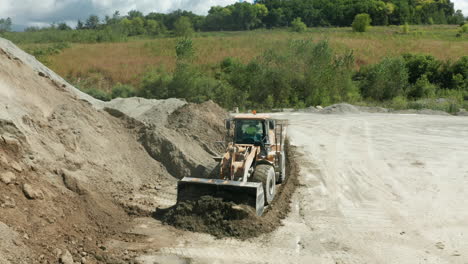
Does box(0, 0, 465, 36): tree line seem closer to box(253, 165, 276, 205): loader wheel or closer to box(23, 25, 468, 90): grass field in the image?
box(23, 25, 468, 90): grass field

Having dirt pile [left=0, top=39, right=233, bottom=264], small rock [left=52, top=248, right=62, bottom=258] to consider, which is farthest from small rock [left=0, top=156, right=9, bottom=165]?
small rock [left=52, top=248, right=62, bottom=258]

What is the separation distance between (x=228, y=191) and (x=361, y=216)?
3.46m

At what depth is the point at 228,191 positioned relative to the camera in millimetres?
9117

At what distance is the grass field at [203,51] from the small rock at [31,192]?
109ft

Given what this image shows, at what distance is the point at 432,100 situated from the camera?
35.7m

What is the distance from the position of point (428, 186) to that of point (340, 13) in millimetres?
94947

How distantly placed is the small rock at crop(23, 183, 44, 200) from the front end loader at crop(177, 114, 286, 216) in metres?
2.79

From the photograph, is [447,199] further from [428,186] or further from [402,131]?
[402,131]

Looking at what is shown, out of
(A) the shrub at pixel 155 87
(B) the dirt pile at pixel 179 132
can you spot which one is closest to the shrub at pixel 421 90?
(A) the shrub at pixel 155 87

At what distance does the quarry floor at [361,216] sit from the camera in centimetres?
798

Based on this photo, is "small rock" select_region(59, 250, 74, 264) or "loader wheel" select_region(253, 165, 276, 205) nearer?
"small rock" select_region(59, 250, 74, 264)

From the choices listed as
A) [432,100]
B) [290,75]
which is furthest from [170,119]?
[432,100]

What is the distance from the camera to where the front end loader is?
9.11 metres

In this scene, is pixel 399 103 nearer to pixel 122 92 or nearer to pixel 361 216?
pixel 122 92
